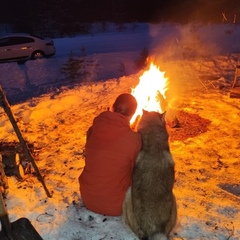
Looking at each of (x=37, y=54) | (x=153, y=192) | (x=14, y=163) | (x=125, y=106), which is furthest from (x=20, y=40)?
(x=153, y=192)

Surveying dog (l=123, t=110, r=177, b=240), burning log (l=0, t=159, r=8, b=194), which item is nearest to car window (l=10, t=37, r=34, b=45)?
burning log (l=0, t=159, r=8, b=194)

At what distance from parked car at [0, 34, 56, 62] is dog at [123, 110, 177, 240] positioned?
17.4m

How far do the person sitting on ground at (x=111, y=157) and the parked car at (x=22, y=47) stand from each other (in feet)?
54.9

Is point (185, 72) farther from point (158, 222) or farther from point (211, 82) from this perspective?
point (158, 222)

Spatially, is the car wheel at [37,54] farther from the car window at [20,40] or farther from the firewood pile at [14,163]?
the firewood pile at [14,163]

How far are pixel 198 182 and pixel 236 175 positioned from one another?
2.64 ft

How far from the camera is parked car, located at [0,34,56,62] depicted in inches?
777

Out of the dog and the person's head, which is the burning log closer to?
the person's head

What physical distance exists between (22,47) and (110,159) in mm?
17278

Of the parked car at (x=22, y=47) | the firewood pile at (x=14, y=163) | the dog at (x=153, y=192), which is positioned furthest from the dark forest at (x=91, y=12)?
the dog at (x=153, y=192)

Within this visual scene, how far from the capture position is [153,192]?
165 inches

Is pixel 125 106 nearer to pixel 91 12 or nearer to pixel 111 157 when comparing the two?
pixel 111 157

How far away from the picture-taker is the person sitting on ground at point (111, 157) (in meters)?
4.45

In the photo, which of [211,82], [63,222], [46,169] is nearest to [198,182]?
[63,222]
